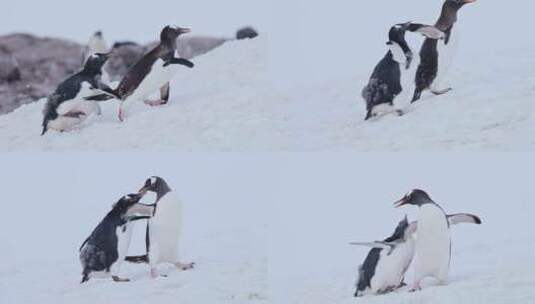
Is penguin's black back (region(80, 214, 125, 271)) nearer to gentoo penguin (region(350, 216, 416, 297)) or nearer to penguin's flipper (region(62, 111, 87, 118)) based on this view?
penguin's flipper (region(62, 111, 87, 118))

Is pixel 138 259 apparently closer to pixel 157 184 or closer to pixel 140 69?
pixel 157 184

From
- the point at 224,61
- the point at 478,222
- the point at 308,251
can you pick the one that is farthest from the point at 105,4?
the point at 478,222

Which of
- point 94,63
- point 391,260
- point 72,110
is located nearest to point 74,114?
point 72,110

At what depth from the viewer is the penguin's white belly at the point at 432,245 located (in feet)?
10.0

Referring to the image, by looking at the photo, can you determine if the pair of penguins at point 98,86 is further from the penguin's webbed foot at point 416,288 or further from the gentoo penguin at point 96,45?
the penguin's webbed foot at point 416,288

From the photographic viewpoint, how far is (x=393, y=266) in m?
3.08

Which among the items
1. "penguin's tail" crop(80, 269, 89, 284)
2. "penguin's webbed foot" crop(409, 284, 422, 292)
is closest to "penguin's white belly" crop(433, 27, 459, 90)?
"penguin's webbed foot" crop(409, 284, 422, 292)

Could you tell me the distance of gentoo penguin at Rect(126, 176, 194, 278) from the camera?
320cm

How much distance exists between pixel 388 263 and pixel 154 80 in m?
0.84

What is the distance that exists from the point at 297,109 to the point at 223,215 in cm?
37

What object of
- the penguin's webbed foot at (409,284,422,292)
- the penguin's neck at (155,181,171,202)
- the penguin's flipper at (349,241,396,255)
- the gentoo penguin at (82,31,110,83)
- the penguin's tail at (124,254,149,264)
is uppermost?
the gentoo penguin at (82,31,110,83)

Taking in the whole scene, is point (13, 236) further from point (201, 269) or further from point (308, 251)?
point (308, 251)

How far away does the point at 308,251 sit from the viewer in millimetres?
3223

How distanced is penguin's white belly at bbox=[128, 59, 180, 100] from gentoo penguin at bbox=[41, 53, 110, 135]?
0.09 meters
